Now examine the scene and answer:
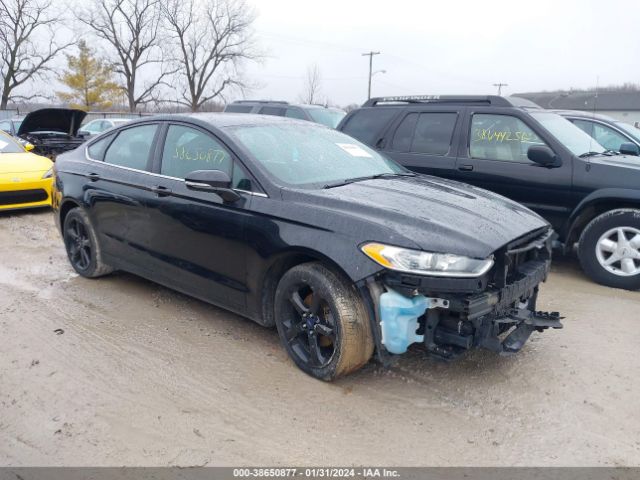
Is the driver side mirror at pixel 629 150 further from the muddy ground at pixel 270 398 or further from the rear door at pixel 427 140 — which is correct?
the muddy ground at pixel 270 398

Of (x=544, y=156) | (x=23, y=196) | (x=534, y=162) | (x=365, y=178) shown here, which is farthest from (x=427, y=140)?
(x=23, y=196)

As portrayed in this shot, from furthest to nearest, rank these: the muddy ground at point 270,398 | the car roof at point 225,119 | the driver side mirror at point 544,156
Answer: the driver side mirror at point 544,156 → the car roof at point 225,119 → the muddy ground at point 270,398

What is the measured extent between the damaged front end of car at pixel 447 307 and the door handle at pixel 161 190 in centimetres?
191

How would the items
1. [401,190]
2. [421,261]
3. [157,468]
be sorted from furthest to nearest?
[401,190]
[421,261]
[157,468]

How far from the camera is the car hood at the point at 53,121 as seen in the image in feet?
38.3

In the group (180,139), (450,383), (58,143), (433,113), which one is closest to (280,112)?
(58,143)

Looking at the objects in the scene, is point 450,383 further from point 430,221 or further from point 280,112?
point 280,112

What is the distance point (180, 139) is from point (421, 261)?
2.33m

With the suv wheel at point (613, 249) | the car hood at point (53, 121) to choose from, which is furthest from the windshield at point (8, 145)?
the suv wheel at point (613, 249)

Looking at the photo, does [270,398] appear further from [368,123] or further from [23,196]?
[23,196]

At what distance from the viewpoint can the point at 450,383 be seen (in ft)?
11.1

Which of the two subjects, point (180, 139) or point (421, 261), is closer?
point (421, 261)

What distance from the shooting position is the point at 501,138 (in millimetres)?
5844

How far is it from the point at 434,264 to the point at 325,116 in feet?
31.1
